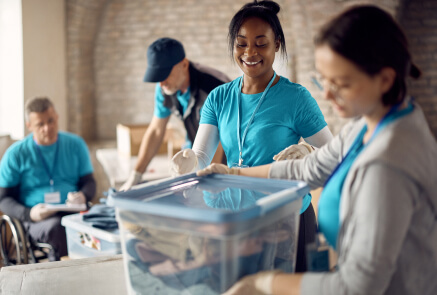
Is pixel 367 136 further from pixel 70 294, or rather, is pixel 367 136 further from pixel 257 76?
pixel 70 294

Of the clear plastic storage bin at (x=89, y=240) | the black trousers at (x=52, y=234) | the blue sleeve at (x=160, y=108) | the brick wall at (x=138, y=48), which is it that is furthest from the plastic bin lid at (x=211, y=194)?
the brick wall at (x=138, y=48)

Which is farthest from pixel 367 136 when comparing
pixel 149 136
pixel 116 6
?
pixel 116 6

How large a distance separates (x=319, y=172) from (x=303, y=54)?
4.43 meters

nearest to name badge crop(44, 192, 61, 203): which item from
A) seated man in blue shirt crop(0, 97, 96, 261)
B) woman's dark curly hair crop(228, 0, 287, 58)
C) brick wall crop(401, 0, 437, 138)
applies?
seated man in blue shirt crop(0, 97, 96, 261)

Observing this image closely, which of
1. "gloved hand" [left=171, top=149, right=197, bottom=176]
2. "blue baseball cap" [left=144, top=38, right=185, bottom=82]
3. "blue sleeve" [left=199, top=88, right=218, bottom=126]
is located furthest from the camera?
"blue baseball cap" [left=144, top=38, right=185, bottom=82]

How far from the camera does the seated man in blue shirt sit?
9.52 ft

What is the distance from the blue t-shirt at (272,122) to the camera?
1.46 m

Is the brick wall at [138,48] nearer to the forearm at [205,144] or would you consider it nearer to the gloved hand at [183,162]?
the forearm at [205,144]

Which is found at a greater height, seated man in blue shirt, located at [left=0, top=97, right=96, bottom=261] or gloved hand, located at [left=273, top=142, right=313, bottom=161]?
gloved hand, located at [left=273, top=142, right=313, bottom=161]

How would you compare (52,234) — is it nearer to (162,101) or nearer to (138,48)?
(162,101)

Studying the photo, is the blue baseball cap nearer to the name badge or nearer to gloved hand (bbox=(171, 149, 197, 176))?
the name badge

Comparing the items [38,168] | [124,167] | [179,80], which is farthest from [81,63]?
[179,80]

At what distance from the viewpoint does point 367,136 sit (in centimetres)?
92

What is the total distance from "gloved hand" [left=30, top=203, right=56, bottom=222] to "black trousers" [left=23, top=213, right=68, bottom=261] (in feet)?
0.08
